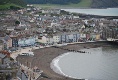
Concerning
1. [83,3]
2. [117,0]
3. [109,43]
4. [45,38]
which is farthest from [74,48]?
[117,0]

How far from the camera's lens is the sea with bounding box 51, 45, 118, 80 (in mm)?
27289

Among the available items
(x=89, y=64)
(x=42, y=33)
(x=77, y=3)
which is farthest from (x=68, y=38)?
(x=77, y=3)

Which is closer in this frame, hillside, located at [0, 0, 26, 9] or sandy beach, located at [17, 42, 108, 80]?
sandy beach, located at [17, 42, 108, 80]

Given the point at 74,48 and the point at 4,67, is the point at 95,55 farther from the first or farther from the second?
the point at 4,67

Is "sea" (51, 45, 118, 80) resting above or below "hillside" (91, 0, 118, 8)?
below

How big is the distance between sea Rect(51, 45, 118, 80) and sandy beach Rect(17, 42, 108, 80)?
591mm

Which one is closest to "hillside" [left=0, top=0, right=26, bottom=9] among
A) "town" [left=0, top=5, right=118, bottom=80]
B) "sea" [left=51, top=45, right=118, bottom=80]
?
"town" [left=0, top=5, right=118, bottom=80]

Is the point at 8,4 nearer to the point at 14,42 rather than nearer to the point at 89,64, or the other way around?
the point at 14,42

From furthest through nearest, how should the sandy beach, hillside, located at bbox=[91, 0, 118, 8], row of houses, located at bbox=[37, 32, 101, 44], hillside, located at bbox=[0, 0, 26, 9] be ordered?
hillside, located at bbox=[91, 0, 118, 8] < hillside, located at bbox=[0, 0, 26, 9] < row of houses, located at bbox=[37, 32, 101, 44] < the sandy beach

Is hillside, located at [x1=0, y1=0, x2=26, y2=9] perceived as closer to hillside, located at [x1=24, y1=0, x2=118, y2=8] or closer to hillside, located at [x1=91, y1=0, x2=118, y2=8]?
hillside, located at [x1=24, y1=0, x2=118, y2=8]

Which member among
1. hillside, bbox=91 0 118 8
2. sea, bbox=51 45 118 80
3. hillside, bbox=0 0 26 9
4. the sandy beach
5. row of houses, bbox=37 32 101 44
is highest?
hillside, bbox=0 0 26 9

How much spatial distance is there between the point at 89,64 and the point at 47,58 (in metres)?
3.92

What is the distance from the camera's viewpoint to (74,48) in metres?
39.4

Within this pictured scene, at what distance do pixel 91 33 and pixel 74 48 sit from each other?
Answer: 270 inches
